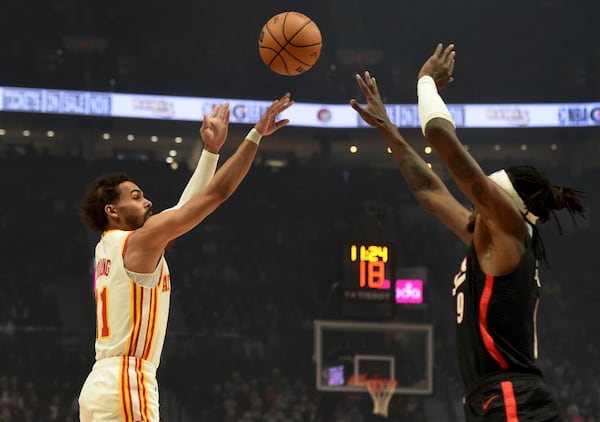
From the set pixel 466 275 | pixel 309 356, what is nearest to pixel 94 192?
pixel 466 275

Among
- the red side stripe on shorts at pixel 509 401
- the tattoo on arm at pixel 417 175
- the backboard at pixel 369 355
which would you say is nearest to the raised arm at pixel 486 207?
the red side stripe on shorts at pixel 509 401

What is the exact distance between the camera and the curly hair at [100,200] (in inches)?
155

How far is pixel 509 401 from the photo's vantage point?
8.82ft

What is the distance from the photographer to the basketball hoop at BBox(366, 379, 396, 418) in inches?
569

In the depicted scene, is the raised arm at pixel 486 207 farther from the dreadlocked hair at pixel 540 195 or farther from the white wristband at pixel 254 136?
the white wristband at pixel 254 136

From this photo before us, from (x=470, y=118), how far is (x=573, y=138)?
312 centimetres

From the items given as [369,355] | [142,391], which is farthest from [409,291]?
[142,391]

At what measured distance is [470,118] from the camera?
77.0 ft

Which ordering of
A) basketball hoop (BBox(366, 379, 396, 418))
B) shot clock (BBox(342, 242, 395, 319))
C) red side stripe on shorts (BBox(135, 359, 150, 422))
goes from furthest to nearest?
1. basketball hoop (BBox(366, 379, 396, 418))
2. shot clock (BBox(342, 242, 395, 319))
3. red side stripe on shorts (BBox(135, 359, 150, 422))

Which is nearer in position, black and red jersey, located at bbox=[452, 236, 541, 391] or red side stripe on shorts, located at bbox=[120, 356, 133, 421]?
black and red jersey, located at bbox=[452, 236, 541, 391]

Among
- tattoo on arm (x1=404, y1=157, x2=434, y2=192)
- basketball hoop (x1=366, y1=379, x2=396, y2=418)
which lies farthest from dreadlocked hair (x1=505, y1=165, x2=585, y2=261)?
basketball hoop (x1=366, y1=379, x2=396, y2=418)

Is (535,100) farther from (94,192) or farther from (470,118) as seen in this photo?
(94,192)

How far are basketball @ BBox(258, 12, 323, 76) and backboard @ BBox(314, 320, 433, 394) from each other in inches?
367

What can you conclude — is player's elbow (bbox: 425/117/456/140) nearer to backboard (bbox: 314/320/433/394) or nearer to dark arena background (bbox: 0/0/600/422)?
dark arena background (bbox: 0/0/600/422)
